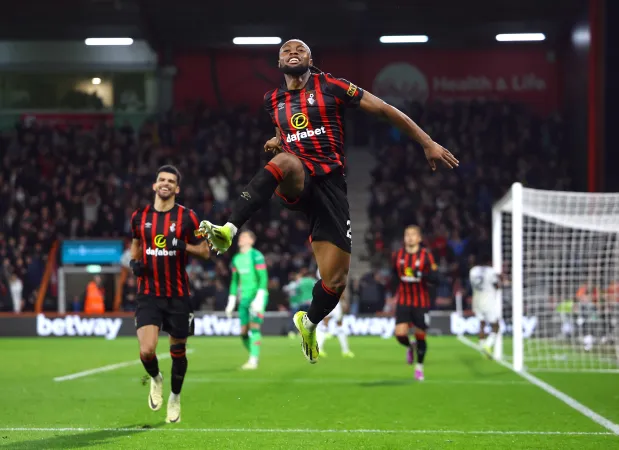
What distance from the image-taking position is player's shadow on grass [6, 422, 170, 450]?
26.7 ft

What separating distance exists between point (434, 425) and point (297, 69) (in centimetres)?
440

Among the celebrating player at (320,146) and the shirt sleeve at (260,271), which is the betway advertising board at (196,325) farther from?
the celebrating player at (320,146)

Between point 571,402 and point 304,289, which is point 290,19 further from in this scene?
point 571,402

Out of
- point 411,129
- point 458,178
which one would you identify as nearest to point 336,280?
point 411,129

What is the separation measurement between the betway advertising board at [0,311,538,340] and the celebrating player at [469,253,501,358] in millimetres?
5502

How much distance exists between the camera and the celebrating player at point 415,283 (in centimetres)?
1415

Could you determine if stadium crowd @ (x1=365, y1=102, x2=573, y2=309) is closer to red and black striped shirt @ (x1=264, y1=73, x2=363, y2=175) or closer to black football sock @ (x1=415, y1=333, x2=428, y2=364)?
black football sock @ (x1=415, y1=333, x2=428, y2=364)

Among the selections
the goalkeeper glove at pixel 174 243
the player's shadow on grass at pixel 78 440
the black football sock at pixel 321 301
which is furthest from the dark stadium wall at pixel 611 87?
the black football sock at pixel 321 301

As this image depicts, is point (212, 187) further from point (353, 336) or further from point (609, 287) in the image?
point (609, 287)

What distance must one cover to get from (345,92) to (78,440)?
12.9ft

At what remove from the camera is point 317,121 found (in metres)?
6.78

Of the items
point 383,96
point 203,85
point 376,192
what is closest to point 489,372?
point 376,192

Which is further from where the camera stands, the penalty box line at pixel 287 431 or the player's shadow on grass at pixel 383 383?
the player's shadow on grass at pixel 383 383

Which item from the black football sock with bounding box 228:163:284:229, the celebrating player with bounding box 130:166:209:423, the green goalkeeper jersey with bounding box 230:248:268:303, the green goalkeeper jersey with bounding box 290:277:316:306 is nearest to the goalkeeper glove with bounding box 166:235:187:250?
the celebrating player with bounding box 130:166:209:423
